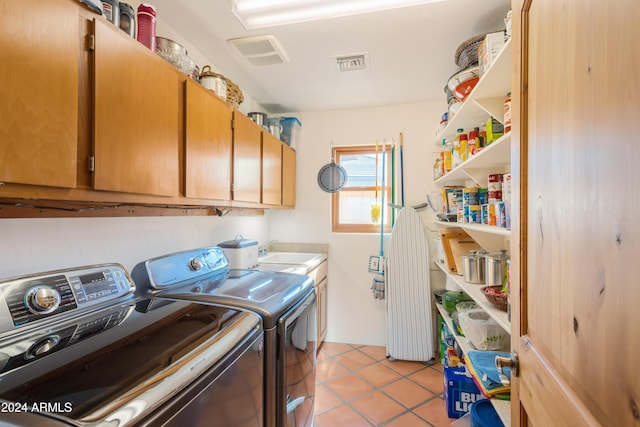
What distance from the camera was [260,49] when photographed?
6.44 feet

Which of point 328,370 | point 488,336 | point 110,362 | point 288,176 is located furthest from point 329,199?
point 110,362

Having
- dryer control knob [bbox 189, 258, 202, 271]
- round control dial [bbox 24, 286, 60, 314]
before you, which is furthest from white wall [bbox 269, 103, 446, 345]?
round control dial [bbox 24, 286, 60, 314]

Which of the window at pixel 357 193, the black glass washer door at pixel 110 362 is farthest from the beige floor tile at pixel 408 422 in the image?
the window at pixel 357 193

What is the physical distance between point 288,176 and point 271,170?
0.44 meters

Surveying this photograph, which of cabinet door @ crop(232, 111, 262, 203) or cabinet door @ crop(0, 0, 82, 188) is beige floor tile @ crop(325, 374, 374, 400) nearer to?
cabinet door @ crop(232, 111, 262, 203)

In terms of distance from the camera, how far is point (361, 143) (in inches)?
120

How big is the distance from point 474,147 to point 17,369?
1994mm

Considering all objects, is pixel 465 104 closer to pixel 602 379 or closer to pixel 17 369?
pixel 602 379

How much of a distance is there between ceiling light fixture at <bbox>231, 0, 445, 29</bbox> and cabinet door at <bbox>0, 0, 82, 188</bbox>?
912mm

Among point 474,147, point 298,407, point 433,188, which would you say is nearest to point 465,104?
point 474,147

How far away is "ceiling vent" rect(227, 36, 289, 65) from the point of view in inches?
73.0

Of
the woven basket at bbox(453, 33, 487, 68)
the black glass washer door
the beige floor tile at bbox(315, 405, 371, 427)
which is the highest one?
the woven basket at bbox(453, 33, 487, 68)

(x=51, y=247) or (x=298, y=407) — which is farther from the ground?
(x=51, y=247)

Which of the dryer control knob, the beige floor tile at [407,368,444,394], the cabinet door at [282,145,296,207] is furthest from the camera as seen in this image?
the cabinet door at [282,145,296,207]
